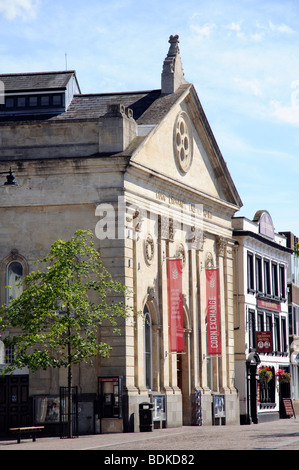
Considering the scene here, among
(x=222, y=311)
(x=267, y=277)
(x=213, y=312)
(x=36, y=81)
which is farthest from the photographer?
(x=267, y=277)

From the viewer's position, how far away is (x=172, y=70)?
46688 millimetres

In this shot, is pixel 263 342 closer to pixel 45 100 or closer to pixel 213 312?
pixel 213 312

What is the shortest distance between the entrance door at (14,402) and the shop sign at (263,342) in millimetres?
21970

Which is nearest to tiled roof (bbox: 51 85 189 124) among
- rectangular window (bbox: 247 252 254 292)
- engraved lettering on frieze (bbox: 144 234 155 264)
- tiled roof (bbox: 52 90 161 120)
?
tiled roof (bbox: 52 90 161 120)

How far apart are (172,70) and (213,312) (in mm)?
11545

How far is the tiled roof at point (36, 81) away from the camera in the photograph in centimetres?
4359

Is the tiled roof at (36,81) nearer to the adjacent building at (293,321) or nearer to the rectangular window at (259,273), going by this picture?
the rectangular window at (259,273)

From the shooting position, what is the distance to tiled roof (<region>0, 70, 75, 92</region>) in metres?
43.6

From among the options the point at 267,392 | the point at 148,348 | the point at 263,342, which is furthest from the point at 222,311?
the point at 267,392

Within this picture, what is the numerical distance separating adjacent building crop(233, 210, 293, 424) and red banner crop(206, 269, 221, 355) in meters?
8.25

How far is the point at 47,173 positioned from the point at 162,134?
264 inches

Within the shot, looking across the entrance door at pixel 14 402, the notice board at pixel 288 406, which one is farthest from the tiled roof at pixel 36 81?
the notice board at pixel 288 406

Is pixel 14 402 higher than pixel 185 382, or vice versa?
pixel 185 382
